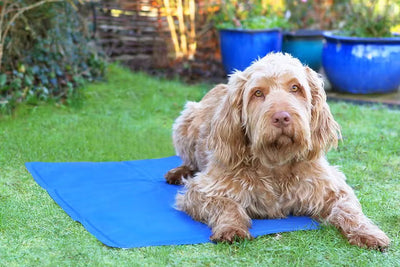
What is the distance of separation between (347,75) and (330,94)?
0.42m

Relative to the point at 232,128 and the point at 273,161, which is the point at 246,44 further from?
the point at 273,161

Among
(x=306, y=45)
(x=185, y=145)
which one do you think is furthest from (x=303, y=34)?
(x=185, y=145)

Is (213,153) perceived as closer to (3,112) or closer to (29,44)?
(3,112)

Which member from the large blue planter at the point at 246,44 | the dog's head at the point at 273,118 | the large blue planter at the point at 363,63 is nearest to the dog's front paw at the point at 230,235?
the dog's head at the point at 273,118

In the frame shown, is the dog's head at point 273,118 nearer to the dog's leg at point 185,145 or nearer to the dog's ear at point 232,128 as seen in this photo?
the dog's ear at point 232,128

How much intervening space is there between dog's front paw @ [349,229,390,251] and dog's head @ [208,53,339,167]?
606 millimetres

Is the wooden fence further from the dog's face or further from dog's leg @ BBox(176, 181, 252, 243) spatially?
the dog's face

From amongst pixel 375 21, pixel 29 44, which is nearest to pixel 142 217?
pixel 29 44

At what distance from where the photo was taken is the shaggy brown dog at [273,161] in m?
3.61

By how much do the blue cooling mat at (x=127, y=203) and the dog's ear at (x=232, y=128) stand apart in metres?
0.48

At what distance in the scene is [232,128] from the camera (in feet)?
13.0

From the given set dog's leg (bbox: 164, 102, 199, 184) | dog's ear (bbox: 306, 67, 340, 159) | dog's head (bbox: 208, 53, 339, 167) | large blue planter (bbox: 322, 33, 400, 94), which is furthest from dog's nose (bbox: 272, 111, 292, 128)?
large blue planter (bbox: 322, 33, 400, 94)

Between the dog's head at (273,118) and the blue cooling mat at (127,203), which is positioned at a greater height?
the dog's head at (273,118)

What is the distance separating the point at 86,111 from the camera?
24.7ft
